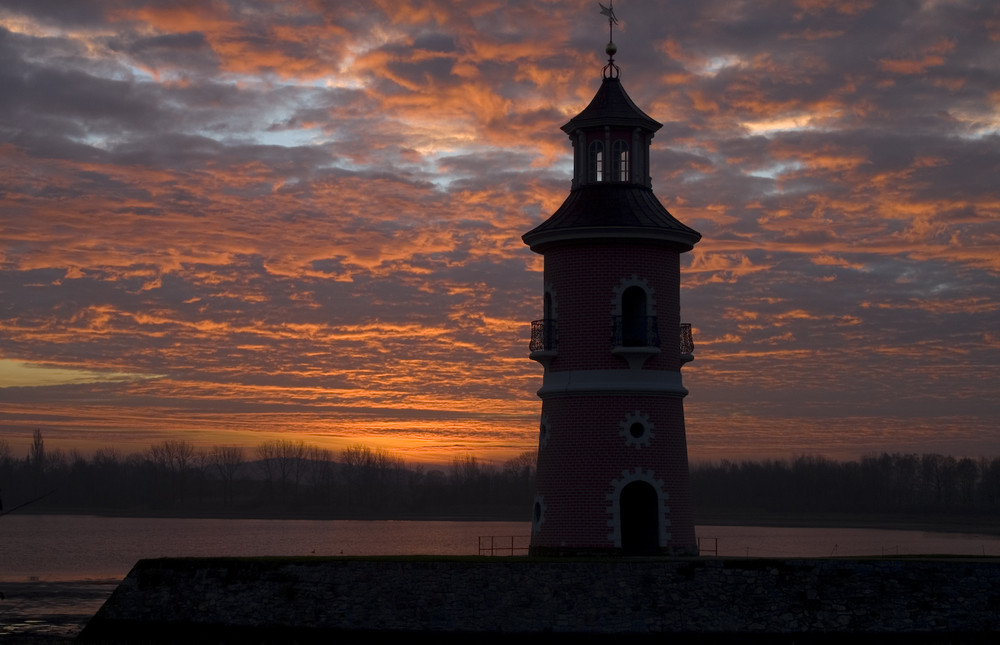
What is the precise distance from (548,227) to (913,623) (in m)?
12.4

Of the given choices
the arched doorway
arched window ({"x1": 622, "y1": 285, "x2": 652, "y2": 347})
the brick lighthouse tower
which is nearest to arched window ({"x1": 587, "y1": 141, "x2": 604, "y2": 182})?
the brick lighthouse tower

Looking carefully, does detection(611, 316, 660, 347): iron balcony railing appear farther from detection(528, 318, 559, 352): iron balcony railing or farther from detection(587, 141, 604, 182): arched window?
detection(587, 141, 604, 182): arched window

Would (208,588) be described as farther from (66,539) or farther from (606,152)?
(66,539)

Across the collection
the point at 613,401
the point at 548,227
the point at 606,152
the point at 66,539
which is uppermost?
the point at 606,152

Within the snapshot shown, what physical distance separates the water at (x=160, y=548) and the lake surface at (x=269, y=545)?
0.07m

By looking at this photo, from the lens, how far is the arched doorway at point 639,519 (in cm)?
3009

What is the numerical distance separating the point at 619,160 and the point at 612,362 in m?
5.35

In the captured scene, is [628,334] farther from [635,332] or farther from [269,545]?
[269,545]

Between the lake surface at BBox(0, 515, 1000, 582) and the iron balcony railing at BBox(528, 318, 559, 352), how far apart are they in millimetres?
28695

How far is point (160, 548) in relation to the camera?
7969 cm

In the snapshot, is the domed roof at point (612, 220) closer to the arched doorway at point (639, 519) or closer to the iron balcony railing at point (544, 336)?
the iron balcony railing at point (544, 336)

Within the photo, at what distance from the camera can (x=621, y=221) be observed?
3011cm

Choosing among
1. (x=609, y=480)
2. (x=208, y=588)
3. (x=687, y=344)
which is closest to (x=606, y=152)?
(x=687, y=344)

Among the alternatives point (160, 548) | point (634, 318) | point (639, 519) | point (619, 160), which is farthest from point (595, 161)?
point (160, 548)
